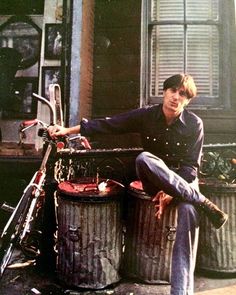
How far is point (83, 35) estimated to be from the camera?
5.12 meters

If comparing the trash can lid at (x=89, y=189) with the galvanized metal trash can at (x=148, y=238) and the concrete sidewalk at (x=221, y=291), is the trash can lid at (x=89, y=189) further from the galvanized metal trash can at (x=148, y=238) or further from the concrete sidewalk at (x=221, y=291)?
the concrete sidewalk at (x=221, y=291)

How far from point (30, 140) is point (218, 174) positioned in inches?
242

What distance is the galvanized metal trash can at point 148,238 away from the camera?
3949 mm

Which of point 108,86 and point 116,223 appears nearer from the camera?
point 116,223

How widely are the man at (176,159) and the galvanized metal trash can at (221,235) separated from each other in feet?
2.05

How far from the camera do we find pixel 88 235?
Result: 3832 millimetres

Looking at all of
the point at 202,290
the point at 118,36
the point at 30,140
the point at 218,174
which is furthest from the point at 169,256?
the point at 30,140

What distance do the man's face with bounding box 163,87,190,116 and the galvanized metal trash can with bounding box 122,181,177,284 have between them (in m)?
1.02

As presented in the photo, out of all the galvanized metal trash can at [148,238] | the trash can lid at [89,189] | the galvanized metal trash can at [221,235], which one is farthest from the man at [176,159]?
the galvanized metal trash can at [221,235]

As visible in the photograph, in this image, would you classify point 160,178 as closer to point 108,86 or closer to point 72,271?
point 72,271

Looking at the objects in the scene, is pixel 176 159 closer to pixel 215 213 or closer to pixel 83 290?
pixel 215 213

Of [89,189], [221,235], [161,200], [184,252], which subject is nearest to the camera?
[184,252]

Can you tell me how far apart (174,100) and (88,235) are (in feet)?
5.81

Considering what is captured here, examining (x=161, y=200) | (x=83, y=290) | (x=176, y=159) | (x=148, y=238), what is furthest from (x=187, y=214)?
(x=83, y=290)
